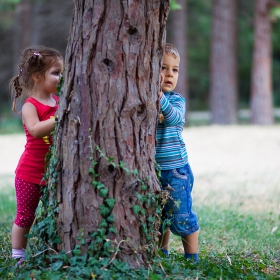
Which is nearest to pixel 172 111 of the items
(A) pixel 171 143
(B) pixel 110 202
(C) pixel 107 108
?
(A) pixel 171 143

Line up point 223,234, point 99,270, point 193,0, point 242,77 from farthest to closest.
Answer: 1. point 242,77
2. point 193,0
3. point 223,234
4. point 99,270

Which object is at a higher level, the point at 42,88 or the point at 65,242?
the point at 42,88

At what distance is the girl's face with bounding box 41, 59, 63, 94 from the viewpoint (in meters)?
3.79

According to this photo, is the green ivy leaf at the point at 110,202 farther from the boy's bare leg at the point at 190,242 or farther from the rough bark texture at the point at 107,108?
the boy's bare leg at the point at 190,242

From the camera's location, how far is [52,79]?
3787 millimetres

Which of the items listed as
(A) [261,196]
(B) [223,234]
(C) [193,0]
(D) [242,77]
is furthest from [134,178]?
(D) [242,77]

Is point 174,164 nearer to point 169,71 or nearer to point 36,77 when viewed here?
point 169,71

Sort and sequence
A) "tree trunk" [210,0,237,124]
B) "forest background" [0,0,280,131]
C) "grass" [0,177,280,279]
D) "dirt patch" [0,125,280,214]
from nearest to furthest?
"grass" [0,177,280,279] → "dirt patch" [0,125,280,214] → "tree trunk" [210,0,237,124] → "forest background" [0,0,280,131]

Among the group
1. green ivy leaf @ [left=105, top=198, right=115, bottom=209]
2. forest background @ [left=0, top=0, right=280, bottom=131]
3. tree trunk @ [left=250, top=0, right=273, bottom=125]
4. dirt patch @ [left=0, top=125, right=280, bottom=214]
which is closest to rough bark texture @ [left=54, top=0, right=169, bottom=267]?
green ivy leaf @ [left=105, top=198, right=115, bottom=209]

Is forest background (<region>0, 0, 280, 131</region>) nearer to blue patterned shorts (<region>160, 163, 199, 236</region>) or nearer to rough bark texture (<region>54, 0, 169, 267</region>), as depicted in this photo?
blue patterned shorts (<region>160, 163, 199, 236</region>)

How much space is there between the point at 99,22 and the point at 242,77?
33582mm

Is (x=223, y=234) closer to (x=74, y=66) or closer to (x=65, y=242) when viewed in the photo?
(x=65, y=242)

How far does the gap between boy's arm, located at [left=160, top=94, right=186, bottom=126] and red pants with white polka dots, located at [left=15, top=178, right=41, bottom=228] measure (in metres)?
1.12

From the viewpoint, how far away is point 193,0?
28.3 meters
